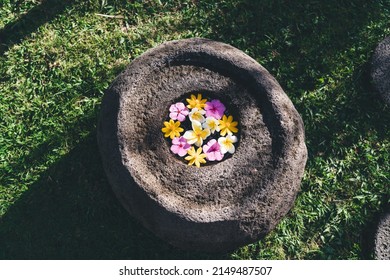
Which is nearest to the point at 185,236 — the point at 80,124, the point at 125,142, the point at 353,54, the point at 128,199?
the point at 128,199

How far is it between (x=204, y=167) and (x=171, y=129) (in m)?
0.36

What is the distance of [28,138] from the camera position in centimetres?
407

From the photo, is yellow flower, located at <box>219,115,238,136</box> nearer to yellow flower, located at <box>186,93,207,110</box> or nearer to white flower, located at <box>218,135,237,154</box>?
white flower, located at <box>218,135,237,154</box>

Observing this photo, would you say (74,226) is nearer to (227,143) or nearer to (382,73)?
(227,143)

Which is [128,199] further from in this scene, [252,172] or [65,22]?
[65,22]

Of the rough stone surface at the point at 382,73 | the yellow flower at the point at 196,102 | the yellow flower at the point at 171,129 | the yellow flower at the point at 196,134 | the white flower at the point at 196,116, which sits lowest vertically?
the rough stone surface at the point at 382,73

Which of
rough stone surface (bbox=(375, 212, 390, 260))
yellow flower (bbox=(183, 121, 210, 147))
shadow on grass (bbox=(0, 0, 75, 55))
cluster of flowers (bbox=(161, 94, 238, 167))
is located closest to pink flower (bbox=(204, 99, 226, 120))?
cluster of flowers (bbox=(161, 94, 238, 167))

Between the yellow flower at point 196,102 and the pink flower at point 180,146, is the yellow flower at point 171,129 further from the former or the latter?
the yellow flower at point 196,102

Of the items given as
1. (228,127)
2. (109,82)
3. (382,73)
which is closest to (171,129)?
(228,127)

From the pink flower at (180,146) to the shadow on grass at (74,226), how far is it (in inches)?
37.7

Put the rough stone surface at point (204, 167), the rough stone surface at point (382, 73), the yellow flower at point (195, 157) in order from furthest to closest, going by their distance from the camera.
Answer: the rough stone surface at point (382, 73)
the yellow flower at point (195, 157)
the rough stone surface at point (204, 167)

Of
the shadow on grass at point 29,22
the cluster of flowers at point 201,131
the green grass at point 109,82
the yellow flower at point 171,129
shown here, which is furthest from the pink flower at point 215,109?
the shadow on grass at point 29,22

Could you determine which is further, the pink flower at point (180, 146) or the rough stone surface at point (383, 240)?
the rough stone surface at point (383, 240)

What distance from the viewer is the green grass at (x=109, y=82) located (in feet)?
12.7
